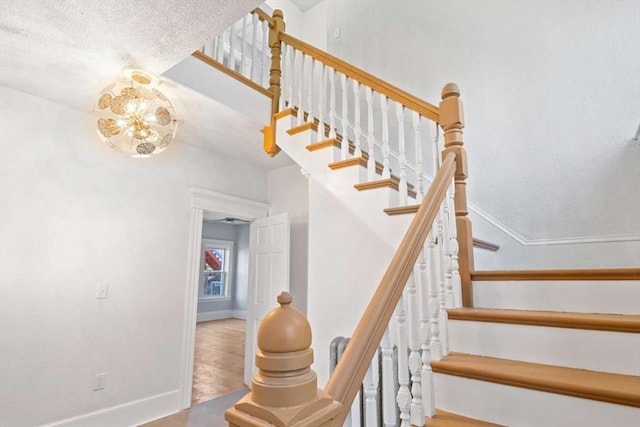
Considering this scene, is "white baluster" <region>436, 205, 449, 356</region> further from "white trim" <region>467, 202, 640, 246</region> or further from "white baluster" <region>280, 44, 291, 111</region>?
"white baluster" <region>280, 44, 291, 111</region>

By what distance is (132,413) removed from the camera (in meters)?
2.72

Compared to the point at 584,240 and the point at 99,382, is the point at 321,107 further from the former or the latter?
the point at 99,382

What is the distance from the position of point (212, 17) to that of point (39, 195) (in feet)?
6.17

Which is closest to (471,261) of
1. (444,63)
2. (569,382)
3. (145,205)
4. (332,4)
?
(569,382)

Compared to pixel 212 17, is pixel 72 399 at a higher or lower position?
lower

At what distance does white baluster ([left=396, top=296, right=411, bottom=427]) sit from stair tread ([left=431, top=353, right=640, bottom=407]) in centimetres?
27

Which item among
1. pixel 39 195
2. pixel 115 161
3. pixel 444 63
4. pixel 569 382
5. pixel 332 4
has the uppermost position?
pixel 332 4

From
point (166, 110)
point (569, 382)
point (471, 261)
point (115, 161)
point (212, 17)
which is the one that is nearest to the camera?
point (569, 382)

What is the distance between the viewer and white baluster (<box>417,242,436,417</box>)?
4.17 ft

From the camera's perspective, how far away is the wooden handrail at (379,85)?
6.82ft

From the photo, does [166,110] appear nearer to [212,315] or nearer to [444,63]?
[444,63]

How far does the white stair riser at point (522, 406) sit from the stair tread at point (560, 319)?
0.93 feet

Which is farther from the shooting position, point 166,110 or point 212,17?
point 166,110

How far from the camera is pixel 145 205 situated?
3002mm
